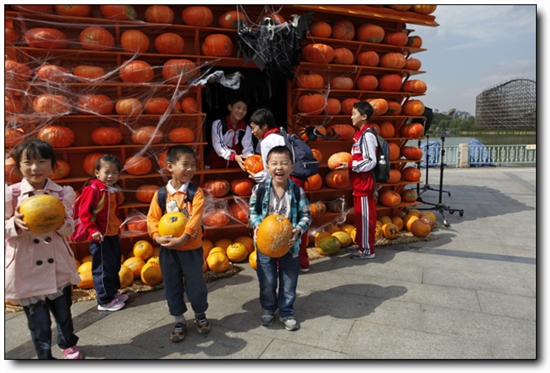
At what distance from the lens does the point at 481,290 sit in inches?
174

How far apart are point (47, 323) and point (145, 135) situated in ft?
8.93

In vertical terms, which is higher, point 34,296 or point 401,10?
point 401,10

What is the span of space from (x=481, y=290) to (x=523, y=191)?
9112 mm

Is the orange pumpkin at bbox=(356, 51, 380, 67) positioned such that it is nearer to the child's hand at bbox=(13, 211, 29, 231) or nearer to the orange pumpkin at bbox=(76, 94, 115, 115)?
the orange pumpkin at bbox=(76, 94, 115, 115)

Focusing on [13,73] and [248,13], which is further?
[248,13]

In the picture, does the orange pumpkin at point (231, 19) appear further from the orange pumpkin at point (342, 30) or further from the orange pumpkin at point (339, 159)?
the orange pumpkin at point (339, 159)

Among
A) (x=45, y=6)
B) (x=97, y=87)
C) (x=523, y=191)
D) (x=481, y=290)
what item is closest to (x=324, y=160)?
(x=481, y=290)

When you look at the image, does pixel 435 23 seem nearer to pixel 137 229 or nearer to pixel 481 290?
pixel 481 290

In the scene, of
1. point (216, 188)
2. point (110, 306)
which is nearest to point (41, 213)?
point (110, 306)

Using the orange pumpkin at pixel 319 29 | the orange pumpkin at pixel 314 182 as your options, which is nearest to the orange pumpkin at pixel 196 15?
the orange pumpkin at pixel 319 29

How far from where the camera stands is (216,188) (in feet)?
17.9

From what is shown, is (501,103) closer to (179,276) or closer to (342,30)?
(342,30)

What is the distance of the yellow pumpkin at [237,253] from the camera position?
5.33 metres

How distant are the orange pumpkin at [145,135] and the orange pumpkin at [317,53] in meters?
2.69
